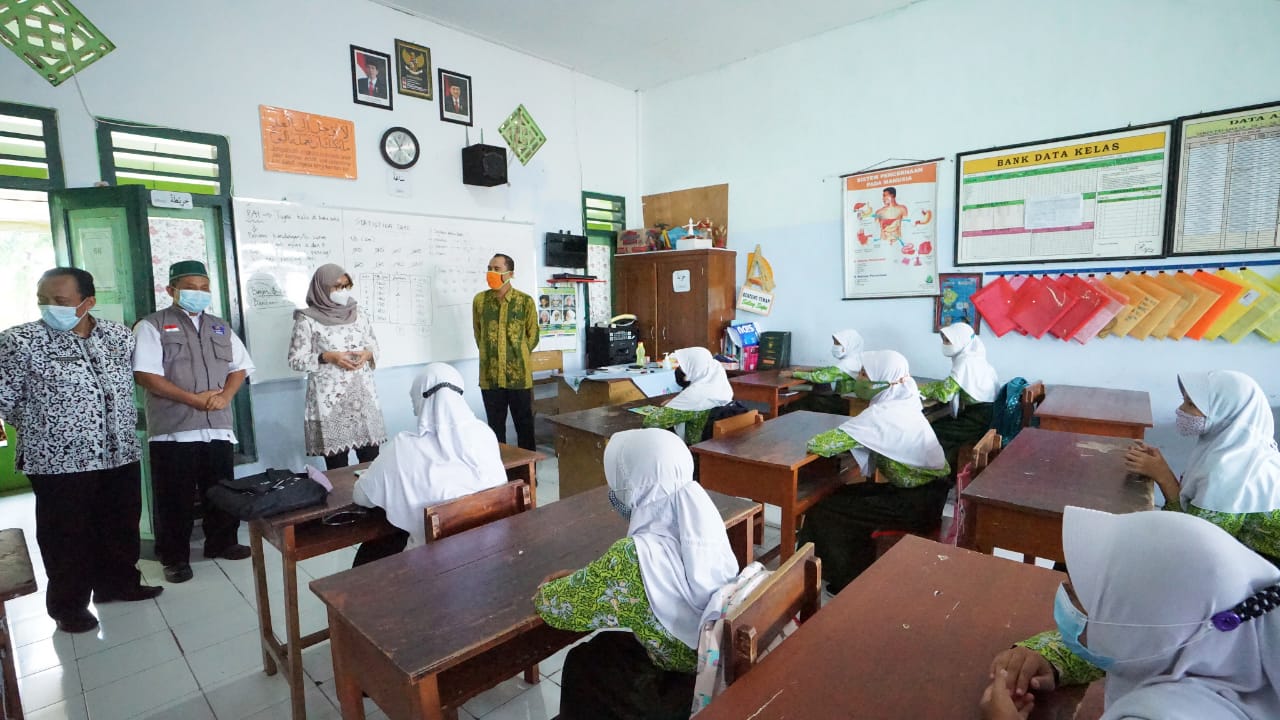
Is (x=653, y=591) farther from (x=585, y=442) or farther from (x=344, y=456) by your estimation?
(x=344, y=456)

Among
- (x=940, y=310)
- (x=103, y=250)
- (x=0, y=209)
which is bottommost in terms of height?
(x=940, y=310)

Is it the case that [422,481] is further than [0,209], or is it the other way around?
[0,209]

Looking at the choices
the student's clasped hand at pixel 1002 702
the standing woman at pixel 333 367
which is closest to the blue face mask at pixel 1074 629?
the student's clasped hand at pixel 1002 702

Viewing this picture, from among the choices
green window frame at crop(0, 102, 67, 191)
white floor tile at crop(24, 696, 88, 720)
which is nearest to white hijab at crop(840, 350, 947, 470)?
white floor tile at crop(24, 696, 88, 720)

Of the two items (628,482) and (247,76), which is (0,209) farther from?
(628,482)

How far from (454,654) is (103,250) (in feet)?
11.3

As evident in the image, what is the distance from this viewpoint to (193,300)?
2854mm

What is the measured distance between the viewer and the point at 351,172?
4219 mm

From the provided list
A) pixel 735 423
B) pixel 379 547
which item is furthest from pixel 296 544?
pixel 735 423

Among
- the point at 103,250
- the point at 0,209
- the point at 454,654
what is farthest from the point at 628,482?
the point at 0,209

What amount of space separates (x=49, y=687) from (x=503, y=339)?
9.06 ft

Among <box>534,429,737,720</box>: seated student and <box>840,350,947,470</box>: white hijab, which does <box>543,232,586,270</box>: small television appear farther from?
<box>534,429,737,720</box>: seated student

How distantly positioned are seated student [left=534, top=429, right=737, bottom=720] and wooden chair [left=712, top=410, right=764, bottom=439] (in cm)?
160

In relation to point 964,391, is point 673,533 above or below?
above
